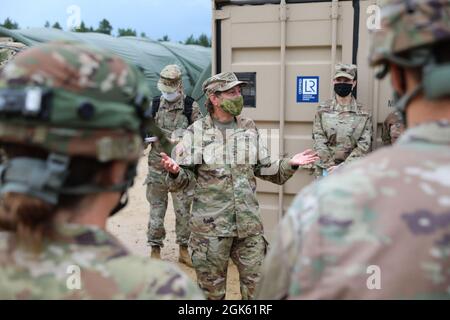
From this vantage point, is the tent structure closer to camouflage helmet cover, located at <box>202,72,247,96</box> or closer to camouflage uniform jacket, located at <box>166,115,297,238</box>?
camouflage helmet cover, located at <box>202,72,247,96</box>

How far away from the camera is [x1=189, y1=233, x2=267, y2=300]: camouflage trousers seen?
367cm

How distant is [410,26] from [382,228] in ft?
1.56

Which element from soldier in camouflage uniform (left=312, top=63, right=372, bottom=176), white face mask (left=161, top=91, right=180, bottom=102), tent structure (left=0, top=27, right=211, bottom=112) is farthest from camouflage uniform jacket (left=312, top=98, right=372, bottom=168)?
tent structure (left=0, top=27, right=211, bottom=112)

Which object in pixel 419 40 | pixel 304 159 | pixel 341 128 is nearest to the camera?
pixel 419 40

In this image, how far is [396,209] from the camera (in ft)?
4.05

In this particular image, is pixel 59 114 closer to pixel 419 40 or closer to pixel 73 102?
pixel 73 102

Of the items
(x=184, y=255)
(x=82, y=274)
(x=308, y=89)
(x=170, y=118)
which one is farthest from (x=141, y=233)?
(x=82, y=274)

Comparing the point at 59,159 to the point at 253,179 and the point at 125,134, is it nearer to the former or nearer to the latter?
the point at 125,134

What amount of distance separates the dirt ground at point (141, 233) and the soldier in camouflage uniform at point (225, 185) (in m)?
0.96

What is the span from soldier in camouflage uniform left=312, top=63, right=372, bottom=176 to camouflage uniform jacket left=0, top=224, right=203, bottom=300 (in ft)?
11.3
